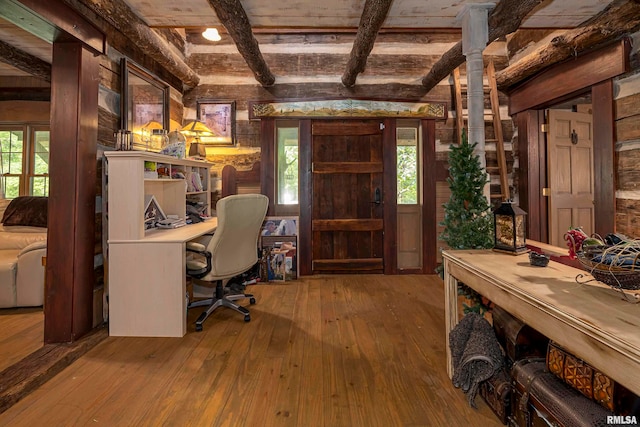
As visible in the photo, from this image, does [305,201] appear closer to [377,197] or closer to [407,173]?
[377,197]

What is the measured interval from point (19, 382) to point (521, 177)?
5073 millimetres

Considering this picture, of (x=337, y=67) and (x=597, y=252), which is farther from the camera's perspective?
(x=337, y=67)

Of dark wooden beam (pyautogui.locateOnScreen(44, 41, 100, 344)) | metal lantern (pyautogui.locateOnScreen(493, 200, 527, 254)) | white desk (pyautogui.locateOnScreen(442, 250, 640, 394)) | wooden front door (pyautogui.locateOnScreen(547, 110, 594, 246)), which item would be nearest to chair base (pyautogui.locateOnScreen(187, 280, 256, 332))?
dark wooden beam (pyautogui.locateOnScreen(44, 41, 100, 344))

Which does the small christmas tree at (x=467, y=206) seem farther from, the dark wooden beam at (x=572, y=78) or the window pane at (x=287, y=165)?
the window pane at (x=287, y=165)

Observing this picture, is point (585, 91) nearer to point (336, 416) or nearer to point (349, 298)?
point (349, 298)

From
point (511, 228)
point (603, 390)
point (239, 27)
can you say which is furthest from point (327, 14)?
point (603, 390)

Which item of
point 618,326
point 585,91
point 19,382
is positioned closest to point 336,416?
point 618,326

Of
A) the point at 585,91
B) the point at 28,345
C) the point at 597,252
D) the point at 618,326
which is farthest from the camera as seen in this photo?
the point at 585,91

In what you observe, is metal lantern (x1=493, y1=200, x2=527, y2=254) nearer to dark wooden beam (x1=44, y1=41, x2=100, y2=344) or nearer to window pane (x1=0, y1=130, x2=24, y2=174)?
dark wooden beam (x1=44, y1=41, x2=100, y2=344)

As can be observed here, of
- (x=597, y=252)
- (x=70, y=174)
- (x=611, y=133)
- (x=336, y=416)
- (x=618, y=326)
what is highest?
(x=611, y=133)

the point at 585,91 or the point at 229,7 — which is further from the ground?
the point at 229,7

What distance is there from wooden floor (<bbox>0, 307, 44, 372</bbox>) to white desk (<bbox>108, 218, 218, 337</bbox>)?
0.51m

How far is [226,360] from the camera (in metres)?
2.11

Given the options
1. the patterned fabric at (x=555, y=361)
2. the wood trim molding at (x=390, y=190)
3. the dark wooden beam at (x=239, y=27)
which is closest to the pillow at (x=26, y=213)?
the dark wooden beam at (x=239, y=27)
